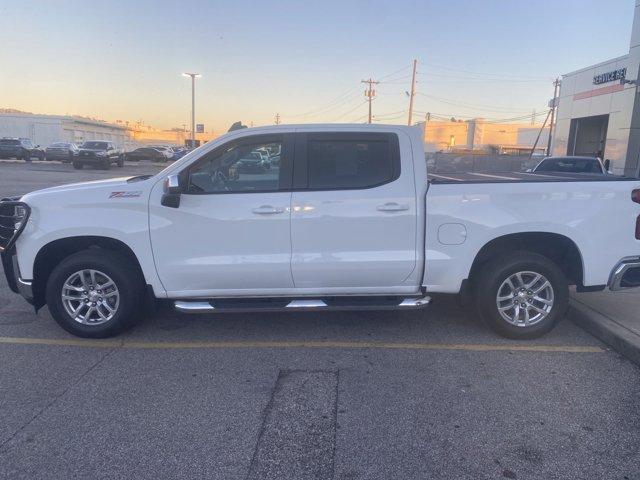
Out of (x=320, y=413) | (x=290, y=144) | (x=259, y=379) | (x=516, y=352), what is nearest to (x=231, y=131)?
(x=290, y=144)

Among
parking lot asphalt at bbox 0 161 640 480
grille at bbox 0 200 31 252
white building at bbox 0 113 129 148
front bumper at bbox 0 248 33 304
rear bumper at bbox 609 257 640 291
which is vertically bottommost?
parking lot asphalt at bbox 0 161 640 480

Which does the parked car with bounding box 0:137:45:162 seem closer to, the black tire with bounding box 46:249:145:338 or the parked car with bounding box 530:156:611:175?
the parked car with bounding box 530:156:611:175

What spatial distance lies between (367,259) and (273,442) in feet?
6.47

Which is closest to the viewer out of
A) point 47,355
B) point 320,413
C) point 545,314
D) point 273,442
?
point 273,442

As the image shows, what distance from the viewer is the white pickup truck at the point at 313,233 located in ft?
15.7

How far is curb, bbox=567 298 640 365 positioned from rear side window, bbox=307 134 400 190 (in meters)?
2.45

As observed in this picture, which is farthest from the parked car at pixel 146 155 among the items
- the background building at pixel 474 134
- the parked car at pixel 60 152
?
the background building at pixel 474 134

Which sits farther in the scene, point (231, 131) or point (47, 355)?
point (231, 131)

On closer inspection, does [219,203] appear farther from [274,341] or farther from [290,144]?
[274,341]

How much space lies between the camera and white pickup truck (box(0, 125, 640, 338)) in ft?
15.7

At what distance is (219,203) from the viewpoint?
4770 millimetres

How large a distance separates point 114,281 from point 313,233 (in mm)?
1864

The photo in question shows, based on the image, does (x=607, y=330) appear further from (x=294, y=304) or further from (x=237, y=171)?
(x=237, y=171)

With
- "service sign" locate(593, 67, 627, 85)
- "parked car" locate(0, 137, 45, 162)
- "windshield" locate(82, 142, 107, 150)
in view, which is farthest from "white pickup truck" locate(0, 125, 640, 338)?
"parked car" locate(0, 137, 45, 162)
